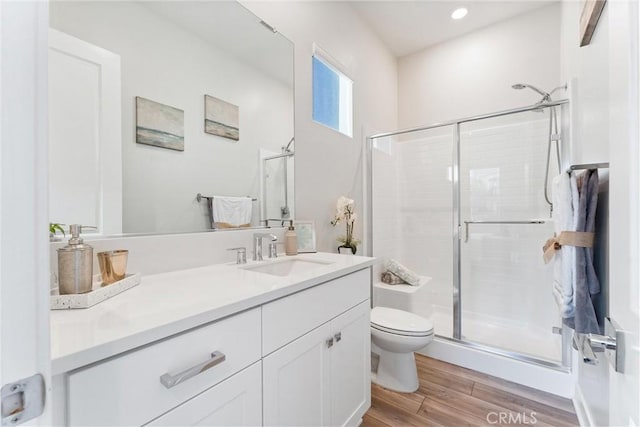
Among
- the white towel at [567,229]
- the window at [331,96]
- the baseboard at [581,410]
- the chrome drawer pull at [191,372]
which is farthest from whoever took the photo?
the window at [331,96]

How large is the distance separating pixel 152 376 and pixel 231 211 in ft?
3.05

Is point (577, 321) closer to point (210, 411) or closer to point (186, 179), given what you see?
point (210, 411)

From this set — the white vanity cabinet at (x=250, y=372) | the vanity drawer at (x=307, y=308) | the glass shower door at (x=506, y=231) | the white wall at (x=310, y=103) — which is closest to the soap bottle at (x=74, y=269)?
the white vanity cabinet at (x=250, y=372)

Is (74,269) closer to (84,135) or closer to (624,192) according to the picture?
(84,135)

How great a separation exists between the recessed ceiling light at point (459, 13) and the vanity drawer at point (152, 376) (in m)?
3.00

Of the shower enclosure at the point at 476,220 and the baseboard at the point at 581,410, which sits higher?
the shower enclosure at the point at 476,220

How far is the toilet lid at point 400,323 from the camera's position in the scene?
1698mm

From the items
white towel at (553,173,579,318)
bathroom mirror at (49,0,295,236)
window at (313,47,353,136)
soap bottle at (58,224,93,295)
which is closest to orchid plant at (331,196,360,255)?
bathroom mirror at (49,0,295,236)

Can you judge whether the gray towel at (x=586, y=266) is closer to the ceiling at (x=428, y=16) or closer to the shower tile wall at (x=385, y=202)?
the shower tile wall at (x=385, y=202)

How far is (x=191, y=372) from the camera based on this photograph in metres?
0.66

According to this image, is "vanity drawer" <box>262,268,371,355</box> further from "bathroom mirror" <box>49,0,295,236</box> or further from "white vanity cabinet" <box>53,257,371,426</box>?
"bathroom mirror" <box>49,0,295,236</box>

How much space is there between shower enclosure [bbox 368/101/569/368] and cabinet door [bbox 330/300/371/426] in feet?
3.50

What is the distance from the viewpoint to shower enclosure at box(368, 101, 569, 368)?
234 cm

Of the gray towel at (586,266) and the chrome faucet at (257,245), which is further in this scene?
the chrome faucet at (257,245)
